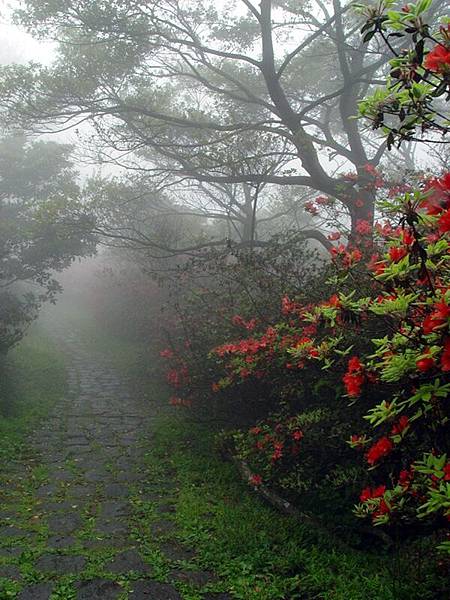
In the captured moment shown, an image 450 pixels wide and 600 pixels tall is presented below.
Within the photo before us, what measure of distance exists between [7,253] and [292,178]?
8581 millimetres

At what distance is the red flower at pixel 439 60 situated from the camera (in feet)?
5.70

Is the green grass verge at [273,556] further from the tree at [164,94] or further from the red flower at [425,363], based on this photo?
the tree at [164,94]

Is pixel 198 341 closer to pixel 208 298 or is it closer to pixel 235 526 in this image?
pixel 208 298

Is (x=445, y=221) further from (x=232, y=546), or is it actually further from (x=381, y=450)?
(x=232, y=546)

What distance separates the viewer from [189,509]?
16.4 feet

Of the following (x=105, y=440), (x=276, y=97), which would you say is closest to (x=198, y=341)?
(x=105, y=440)

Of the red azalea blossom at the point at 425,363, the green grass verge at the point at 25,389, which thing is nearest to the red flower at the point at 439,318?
the red azalea blossom at the point at 425,363

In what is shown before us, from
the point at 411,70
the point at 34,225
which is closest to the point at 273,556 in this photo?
the point at 411,70

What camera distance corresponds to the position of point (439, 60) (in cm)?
175

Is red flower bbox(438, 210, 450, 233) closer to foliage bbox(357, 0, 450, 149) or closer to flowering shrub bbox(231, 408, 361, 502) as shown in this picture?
foliage bbox(357, 0, 450, 149)

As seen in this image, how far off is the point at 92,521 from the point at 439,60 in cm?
468

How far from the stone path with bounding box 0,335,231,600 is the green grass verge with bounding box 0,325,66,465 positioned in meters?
0.27

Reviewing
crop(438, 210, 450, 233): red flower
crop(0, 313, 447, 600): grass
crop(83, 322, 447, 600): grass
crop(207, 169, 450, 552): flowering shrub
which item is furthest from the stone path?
crop(438, 210, 450, 233): red flower

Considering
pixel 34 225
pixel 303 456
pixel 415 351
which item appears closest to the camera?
pixel 415 351
